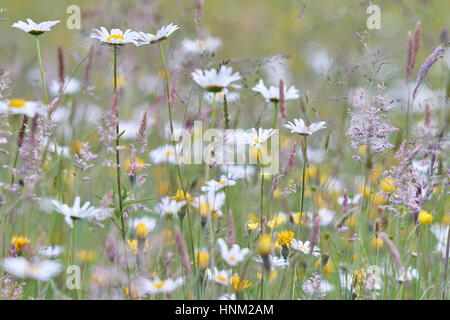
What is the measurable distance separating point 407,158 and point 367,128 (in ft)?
0.39

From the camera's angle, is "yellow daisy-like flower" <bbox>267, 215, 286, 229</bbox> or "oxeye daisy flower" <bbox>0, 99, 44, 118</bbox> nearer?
"oxeye daisy flower" <bbox>0, 99, 44, 118</bbox>

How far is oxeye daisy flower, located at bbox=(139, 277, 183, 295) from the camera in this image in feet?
3.55

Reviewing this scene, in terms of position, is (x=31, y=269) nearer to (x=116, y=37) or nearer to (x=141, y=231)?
(x=141, y=231)

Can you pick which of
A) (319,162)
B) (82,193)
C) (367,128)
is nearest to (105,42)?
(82,193)

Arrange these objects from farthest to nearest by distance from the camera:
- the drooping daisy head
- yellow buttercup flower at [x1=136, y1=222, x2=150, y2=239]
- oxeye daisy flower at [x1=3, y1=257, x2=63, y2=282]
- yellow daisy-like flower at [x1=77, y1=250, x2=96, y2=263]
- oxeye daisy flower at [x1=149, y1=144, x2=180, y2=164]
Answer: oxeye daisy flower at [x1=149, y1=144, x2=180, y2=164], yellow daisy-like flower at [x1=77, y1=250, x2=96, y2=263], yellow buttercup flower at [x1=136, y1=222, x2=150, y2=239], the drooping daisy head, oxeye daisy flower at [x1=3, y1=257, x2=63, y2=282]

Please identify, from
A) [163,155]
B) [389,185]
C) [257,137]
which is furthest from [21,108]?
[389,185]

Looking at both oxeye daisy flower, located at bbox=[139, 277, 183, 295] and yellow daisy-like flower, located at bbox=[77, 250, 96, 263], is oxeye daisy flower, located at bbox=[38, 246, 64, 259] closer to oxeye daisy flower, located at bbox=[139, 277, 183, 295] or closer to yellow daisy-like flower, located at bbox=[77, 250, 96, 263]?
yellow daisy-like flower, located at bbox=[77, 250, 96, 263]

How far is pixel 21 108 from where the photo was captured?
1121 mm

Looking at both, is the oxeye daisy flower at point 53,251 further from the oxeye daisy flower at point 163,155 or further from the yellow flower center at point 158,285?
the oxeye daisy flower at point 163,155

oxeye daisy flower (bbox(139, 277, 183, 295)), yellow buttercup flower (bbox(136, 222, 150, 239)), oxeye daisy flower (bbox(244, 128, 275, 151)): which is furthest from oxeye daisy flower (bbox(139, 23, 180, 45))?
oxeye daisy flower (bbox(139, 277, 183, 295))

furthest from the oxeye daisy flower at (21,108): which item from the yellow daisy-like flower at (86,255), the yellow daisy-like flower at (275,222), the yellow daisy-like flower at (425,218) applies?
the yellow daisy-like flower at (425,218)

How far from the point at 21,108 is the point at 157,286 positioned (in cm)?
44

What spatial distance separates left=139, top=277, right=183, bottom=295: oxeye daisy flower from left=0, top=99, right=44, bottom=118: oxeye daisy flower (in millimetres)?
380
